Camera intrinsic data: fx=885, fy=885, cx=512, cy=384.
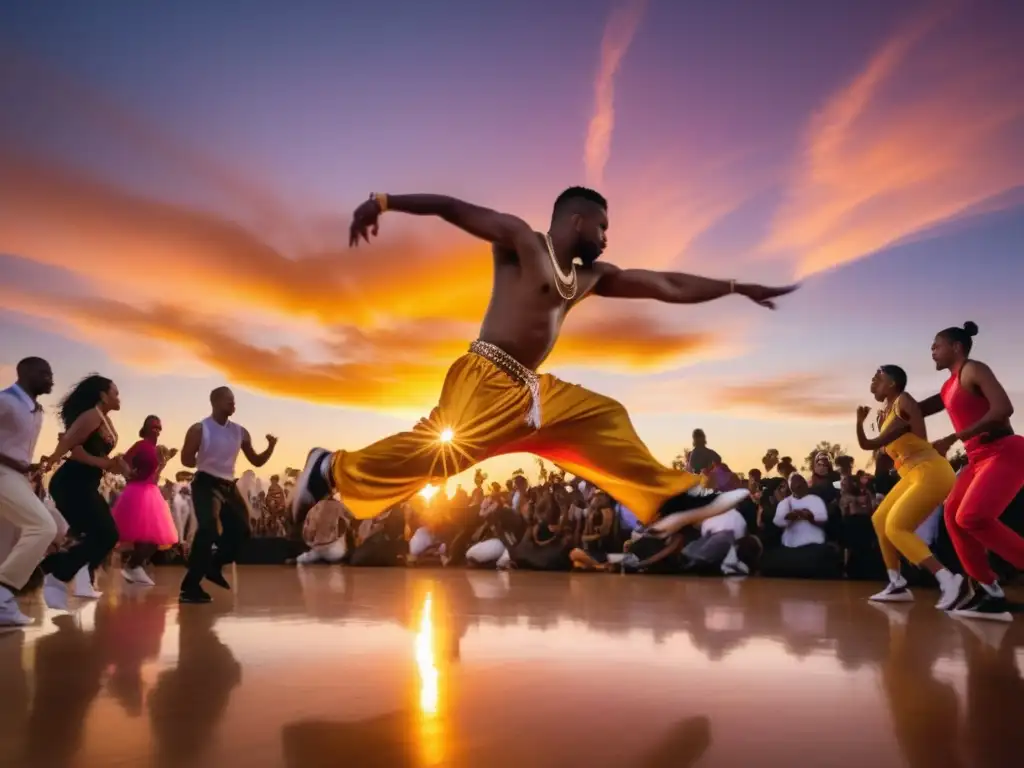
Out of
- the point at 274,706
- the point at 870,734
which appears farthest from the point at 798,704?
the point at 274,706

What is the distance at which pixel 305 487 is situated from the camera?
4.23m

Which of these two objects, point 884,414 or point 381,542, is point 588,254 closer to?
point 884,414

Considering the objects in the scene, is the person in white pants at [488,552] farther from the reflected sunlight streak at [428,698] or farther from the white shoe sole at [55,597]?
the reflected sunlight streak at [428,698]

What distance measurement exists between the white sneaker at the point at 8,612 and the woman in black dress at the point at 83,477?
98 cm

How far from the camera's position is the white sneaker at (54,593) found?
19.1 ft

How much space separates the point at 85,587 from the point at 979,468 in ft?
21.4

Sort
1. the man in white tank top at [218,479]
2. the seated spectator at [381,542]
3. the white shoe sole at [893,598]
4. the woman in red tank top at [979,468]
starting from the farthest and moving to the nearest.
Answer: the seated spectator at [381,542], the white shoe sole at [893,598], the man in white tank top at [218,479], the woman in red tank top at [979,468]

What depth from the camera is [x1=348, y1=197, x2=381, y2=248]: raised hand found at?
414 cm

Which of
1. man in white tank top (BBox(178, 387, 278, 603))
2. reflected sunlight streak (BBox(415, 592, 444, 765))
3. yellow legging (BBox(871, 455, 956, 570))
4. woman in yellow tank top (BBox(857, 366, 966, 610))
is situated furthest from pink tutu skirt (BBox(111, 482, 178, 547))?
yellow legging (BBox(871, 455, 956, 570))

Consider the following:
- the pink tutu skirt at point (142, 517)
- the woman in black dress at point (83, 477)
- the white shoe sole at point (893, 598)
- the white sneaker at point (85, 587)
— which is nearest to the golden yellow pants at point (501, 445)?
the woman in black dress at point (83, 477)

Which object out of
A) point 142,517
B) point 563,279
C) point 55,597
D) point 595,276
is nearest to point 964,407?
point 595,276

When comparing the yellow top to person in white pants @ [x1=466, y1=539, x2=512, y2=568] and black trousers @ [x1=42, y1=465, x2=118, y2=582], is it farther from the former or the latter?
person in white pants @ [x1=466, y1=539, x2=512, y2=568]

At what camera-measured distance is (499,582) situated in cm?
880

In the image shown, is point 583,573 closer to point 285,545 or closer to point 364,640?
point 285,545
